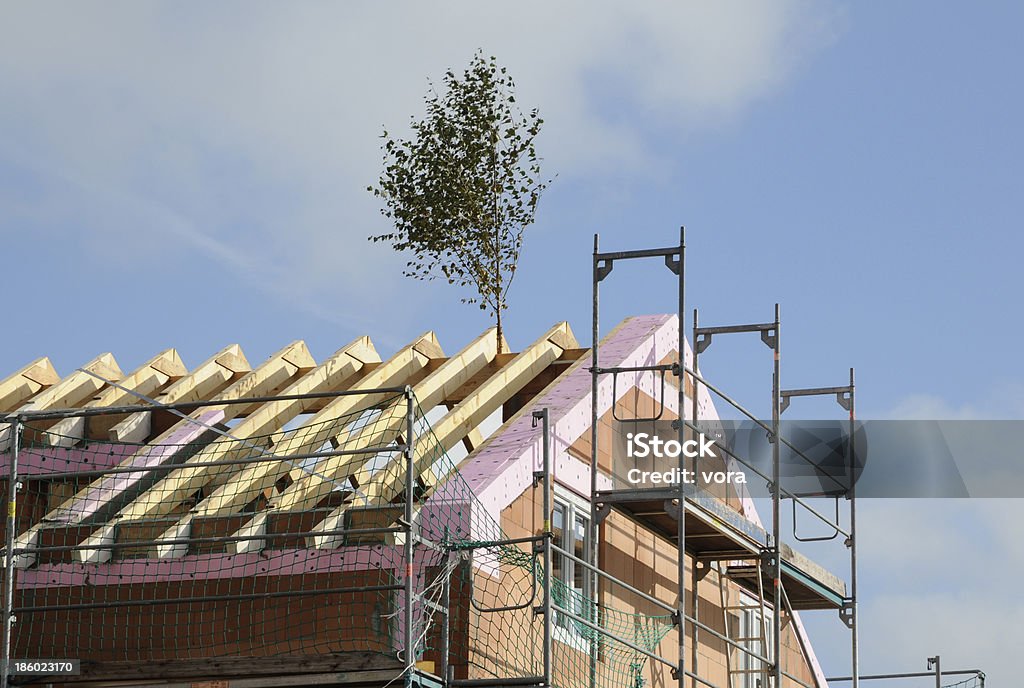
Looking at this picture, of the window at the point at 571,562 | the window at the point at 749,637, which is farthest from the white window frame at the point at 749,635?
the window at the point at 571,562

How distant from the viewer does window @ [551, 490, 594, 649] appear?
43.9 feet

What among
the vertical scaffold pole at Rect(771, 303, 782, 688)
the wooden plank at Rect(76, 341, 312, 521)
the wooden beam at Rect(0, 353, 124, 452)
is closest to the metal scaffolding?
the vertical scaffold pole at Rect(771, 303, 782, 688)

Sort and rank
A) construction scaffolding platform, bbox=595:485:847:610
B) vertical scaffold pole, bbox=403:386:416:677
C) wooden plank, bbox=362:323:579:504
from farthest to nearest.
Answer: construction scaffolding platform, bbox=595:485:847:610 < wooden plank, bbox=362:323:579:504 < vertical scaffold pole, bbox=403:386:416:677

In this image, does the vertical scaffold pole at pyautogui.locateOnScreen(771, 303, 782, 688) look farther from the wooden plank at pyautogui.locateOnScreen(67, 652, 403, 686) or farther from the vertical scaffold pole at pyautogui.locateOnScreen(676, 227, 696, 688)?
the wooden plank at pyautogui.locateOnScreen(67, 652, 403, 686)

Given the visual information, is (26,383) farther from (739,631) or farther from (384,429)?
(739,631)

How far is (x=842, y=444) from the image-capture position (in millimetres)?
18609

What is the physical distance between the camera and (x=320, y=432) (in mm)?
13023

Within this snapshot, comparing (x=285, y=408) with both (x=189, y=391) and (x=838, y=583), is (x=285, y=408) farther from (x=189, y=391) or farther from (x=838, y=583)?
(x=838, y=583)

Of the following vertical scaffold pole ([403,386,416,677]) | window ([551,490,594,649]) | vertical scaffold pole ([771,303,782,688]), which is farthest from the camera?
vertical scaffold pole ([771,303,782,688])

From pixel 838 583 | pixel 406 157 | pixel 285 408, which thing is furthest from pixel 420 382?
pixel 406 157

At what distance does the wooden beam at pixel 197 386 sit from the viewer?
15.5 m

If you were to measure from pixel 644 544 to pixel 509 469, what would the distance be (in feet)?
8.92

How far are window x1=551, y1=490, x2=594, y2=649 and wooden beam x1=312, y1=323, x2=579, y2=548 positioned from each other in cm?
115
